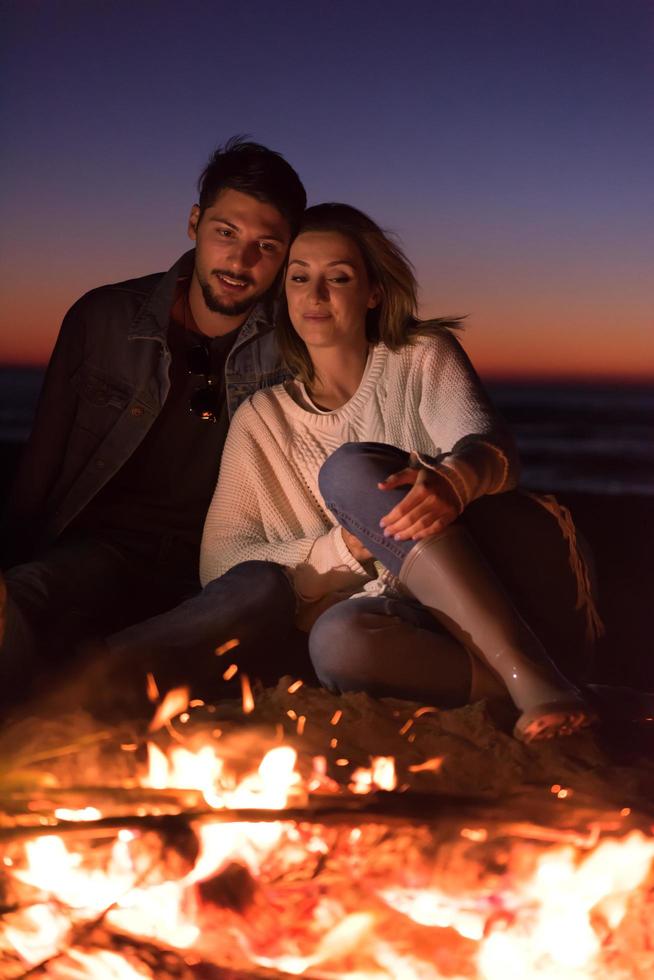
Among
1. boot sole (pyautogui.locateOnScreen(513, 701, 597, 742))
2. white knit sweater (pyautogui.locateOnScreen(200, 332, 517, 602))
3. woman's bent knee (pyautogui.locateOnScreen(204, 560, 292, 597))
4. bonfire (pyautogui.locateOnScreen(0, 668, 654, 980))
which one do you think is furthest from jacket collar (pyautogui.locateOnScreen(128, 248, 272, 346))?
boot sole (pyautogui.locateOnScreen(513, 701, 597, 742))

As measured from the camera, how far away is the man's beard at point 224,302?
9.18ft

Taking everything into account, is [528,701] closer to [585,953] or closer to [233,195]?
[585,953]

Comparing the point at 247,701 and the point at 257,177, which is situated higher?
the point at 257,177

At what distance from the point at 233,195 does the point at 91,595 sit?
1.13m

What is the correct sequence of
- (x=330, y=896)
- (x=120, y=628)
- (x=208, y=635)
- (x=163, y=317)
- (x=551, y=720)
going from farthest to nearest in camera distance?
(x=163, y=317), (x=120, y=628), (x=208, y=635), (x=551, y=720), (x=330, y=896)

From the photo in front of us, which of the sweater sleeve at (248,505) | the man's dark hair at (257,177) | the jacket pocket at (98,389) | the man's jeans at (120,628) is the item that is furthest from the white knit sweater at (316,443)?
the man's dark hair at (257,177)

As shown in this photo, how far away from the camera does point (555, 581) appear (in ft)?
7.18

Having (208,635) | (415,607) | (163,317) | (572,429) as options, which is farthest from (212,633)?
(572,429)

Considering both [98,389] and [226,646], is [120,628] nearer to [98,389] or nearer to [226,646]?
[226,646]

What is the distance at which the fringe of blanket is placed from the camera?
2203 mm

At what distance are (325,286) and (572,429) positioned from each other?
10.2m

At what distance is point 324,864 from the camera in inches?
68.3

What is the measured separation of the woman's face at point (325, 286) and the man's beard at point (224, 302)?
28 cm

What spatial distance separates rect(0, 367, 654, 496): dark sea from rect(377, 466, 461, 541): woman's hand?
17.5ft
